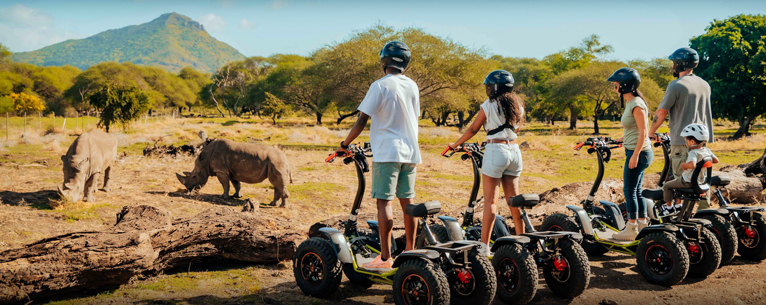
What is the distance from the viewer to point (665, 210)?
7.41 meters

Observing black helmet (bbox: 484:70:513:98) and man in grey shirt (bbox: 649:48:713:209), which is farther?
man in grey shirt (bbox: 649:48:713:209)

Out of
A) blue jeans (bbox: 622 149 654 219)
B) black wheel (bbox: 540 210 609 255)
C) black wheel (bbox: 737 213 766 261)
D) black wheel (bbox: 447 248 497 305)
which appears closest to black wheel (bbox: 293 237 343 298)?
black wheel (bbox: 447 248 497 305)

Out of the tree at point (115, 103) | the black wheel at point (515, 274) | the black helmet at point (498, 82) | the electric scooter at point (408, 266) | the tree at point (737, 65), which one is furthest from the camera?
the tree at point (737, 65)

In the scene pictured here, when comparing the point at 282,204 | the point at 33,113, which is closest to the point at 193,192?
the point at 282,204

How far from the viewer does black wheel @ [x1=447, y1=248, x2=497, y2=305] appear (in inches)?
Result: 182

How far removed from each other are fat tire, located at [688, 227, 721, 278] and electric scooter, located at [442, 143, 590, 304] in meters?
1.75

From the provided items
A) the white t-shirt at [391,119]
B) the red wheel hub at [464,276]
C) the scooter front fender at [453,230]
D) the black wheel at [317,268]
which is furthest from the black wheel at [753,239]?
the black wheel at [317,268]

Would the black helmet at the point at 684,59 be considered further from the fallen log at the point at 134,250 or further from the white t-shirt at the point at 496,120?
the fallen log at the point at 134,250

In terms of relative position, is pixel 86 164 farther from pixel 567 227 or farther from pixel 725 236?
pixel 725 236

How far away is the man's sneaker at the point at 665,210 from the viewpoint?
286 inches

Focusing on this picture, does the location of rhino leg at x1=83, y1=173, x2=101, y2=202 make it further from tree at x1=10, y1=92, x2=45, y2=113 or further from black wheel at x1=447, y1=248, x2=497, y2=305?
tree at x1=10, y1=92, x2=45, y2=113

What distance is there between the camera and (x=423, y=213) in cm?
478

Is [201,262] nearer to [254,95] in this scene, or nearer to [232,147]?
[232,147]

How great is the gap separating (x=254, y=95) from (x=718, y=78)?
193 ft
